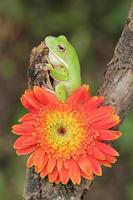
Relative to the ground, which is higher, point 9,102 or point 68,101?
point 9,102

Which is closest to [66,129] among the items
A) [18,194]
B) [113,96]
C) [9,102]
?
[113,96]

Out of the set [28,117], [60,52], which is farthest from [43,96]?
[60,52]

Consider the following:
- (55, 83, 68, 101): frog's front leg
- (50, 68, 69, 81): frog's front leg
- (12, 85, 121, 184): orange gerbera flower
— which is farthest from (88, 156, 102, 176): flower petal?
(50, 68, 69, 81): frog's front leg

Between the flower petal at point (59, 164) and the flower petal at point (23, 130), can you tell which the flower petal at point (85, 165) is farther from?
the flower petal at point (23, 130)

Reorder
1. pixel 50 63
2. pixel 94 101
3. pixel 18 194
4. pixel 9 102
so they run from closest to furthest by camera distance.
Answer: pixel 94 101 → pixel 50 63 → pixel 18 194 → pixel 9 102

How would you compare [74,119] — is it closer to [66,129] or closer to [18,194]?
[66,129]

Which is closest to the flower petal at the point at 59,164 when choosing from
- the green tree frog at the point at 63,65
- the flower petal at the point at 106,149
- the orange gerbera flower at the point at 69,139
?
the orange gerbera flower at the point at 69,139

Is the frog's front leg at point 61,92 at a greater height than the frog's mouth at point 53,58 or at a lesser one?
lesser
